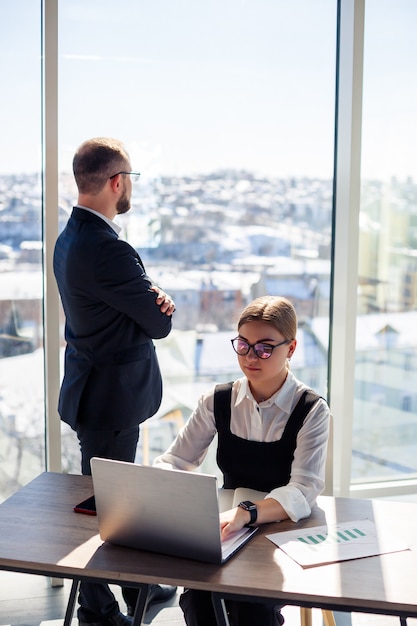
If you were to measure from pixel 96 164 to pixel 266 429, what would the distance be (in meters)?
1.08

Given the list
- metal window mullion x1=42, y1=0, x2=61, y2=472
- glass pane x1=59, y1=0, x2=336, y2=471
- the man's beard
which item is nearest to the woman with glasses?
the man's beard

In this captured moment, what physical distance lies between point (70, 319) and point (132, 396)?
0.35 meters

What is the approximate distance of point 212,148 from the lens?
3441 mm

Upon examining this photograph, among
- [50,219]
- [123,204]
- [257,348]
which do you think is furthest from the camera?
[50,219]

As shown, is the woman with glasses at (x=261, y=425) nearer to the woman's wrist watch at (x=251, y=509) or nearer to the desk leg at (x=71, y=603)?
the woman's wrist watch at (x=251, y=509)

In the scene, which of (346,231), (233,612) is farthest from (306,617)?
(346,231)

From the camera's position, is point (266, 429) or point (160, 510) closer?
point (160, 510)

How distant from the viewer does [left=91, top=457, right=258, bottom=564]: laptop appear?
1.60 meters

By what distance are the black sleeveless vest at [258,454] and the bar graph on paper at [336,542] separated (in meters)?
0.31

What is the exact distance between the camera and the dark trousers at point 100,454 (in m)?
2.68

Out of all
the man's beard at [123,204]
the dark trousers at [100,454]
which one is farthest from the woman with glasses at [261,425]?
the man's beard at [123,204]

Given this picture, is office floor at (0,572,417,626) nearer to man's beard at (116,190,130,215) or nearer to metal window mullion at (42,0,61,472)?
metal window mullion at (42,0,61,472)

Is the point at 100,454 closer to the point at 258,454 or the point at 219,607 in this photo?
the point at 258,454

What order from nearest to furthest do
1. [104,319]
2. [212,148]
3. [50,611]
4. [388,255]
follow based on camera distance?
[104,319], [50,611], [212,148], [388,255]
